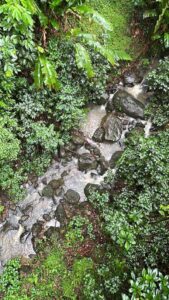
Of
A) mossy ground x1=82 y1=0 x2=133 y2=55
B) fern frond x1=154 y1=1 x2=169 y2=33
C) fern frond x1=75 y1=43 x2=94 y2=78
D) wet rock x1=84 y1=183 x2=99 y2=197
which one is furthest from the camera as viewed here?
mossy ground x1=82 y1=0 x2=133 y2=55

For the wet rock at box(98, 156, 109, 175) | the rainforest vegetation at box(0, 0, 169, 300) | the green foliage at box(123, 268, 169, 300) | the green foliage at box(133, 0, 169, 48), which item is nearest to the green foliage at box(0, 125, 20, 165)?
the rainforest vegetation at box(0, 0, 169, 300)

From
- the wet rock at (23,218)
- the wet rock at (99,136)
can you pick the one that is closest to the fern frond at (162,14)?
the wet rock at (99,136)

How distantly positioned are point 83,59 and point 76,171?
2.49 meters

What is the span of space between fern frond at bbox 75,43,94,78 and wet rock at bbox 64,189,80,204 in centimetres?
262

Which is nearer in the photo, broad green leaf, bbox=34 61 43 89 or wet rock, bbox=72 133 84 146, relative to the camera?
broad green leaf, bbox=34 61 43 89

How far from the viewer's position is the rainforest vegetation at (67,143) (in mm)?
4969

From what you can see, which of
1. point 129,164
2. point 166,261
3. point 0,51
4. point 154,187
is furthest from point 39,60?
point 166,261

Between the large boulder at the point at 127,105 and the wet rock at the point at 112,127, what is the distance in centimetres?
28

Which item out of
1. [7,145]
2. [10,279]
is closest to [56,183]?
[7,145]

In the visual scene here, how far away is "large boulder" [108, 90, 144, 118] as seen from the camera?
24.3 ft

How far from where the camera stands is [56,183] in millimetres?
→ 6637

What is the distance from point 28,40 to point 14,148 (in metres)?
2.08

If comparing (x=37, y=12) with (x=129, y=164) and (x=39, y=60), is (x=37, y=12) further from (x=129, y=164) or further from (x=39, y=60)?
(x=129, y=164)

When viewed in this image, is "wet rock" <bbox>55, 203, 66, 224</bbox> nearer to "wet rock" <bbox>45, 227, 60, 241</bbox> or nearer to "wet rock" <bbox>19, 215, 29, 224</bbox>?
"wet rock" <bbox>45, 227, 60, 241</bbox>
